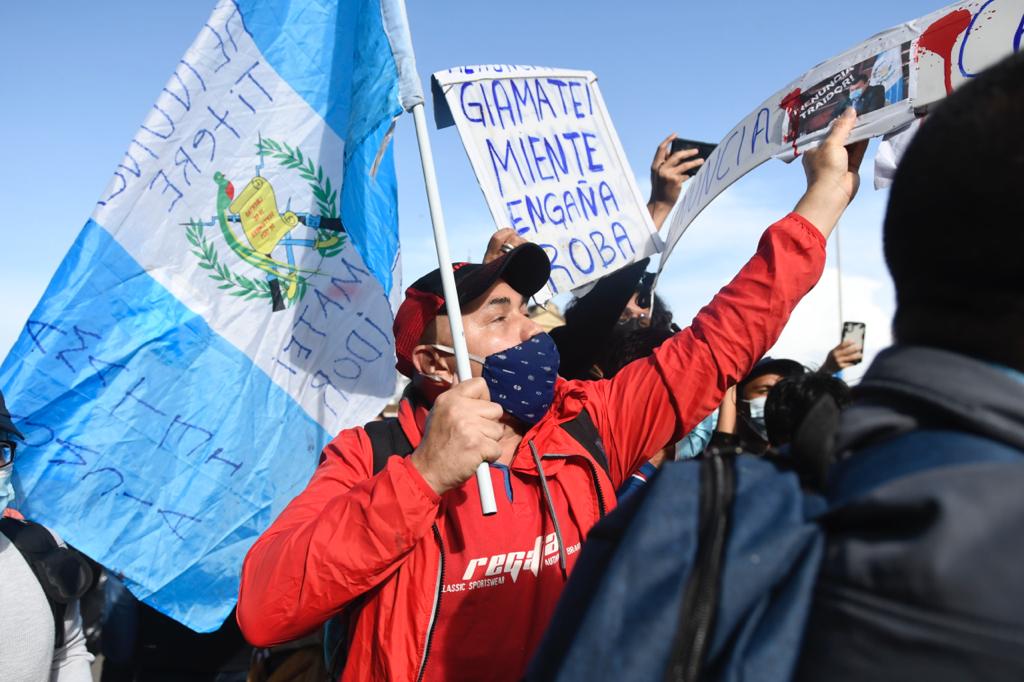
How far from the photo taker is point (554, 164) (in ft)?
10.7

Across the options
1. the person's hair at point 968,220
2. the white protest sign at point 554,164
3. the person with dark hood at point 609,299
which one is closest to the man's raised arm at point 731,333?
the white protest sign at point 554,164

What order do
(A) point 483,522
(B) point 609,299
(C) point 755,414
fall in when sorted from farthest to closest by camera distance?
(C) point 755,414
(B) point 609,299
(A) point 483,522

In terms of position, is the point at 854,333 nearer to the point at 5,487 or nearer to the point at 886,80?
the point at 886,80

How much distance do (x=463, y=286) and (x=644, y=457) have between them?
76cm

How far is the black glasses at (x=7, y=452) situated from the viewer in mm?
2608

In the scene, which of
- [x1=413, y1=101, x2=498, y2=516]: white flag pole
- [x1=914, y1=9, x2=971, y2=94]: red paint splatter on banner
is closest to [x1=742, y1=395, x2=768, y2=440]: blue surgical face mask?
[x1=914, y1=9, x2=971, y2=94]: red paint splatter on banner

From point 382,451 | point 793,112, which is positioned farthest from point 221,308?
point 793,112

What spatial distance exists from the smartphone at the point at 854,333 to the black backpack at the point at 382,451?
330cm

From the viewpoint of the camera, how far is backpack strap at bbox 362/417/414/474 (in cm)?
217

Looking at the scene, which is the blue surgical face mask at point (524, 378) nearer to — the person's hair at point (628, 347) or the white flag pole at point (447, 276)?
the white flag pole at point (447, 276)

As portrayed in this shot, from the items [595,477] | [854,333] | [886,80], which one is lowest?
[854,333]

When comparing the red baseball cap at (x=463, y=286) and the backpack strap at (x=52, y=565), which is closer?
the red baseball cap at (x=463, y=286)

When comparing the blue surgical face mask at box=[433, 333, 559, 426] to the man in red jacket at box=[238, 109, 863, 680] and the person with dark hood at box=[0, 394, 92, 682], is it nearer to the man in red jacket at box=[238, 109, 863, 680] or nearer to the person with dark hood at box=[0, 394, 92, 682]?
the man in red jacket at box=[238, 109, 863, 680]

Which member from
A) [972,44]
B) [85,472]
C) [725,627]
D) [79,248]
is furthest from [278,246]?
[725,627]
